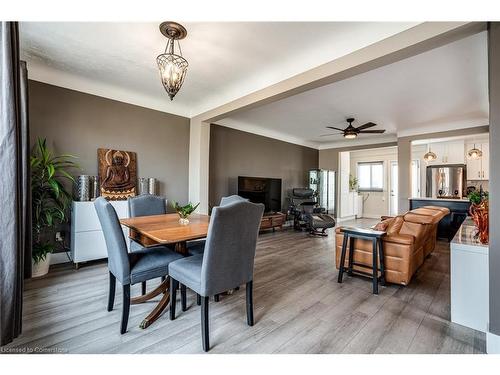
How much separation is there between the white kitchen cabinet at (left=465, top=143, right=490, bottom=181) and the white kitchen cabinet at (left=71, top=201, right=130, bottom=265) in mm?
8330

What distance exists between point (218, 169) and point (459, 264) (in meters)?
4.09

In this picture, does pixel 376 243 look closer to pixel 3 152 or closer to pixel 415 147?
pixel 3 152

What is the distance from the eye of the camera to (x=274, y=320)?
6.53 ft

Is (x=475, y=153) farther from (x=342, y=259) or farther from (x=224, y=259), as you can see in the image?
(x=224, y=259)

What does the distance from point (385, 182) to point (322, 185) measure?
2.97 m

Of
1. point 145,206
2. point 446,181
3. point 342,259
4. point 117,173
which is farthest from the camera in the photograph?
point 446,181

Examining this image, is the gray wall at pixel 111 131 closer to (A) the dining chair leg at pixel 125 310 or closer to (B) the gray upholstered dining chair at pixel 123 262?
(B) the gray upholstered dining chair at pixel 123 262

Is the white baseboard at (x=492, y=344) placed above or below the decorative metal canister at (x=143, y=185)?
below

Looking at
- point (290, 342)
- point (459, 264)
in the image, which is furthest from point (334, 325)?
point (459, 264)

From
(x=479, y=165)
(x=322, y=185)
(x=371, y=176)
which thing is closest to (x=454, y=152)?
(x=479, y=165)

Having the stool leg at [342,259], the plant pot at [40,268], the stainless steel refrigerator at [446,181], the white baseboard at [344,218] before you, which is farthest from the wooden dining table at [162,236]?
the stainless steel refrigerator at [446,181]

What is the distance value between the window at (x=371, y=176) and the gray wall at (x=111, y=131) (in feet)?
22.8

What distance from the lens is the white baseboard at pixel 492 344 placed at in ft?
5.09

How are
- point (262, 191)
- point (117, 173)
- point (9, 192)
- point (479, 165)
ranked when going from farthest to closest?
1. point (479, 165)
2. point (262, 191)
3. point (117, 173)
4. point (9, 192)
